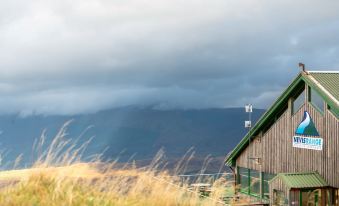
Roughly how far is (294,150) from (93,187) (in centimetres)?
2179

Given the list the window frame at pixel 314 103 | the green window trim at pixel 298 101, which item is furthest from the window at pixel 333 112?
the green window trim at pixel 298 101

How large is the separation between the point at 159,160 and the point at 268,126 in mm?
22958

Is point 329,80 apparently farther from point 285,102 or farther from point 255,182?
point 255,182

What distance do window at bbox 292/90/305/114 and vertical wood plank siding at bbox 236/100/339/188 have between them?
24 centimetres

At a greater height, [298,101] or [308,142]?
[298,101]

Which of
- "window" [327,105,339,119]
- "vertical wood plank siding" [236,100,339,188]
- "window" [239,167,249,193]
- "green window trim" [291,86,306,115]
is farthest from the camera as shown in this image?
"window" [239,167,249,193]

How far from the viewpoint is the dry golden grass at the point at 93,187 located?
11.7 metres

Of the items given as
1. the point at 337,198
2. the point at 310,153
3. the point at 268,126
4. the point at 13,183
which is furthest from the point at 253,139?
the point at 13,183

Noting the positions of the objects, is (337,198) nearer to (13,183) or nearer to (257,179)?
(257,179)

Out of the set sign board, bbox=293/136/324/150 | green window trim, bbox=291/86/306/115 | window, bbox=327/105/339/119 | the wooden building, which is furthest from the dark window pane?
sign board, bbox=293/136/324/150

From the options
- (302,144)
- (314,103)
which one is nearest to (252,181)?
(302,144)

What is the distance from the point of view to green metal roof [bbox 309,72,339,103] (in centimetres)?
3085

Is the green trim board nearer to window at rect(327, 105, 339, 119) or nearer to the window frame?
window at rect(327, 105, 339, 119)

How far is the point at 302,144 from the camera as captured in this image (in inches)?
1287
